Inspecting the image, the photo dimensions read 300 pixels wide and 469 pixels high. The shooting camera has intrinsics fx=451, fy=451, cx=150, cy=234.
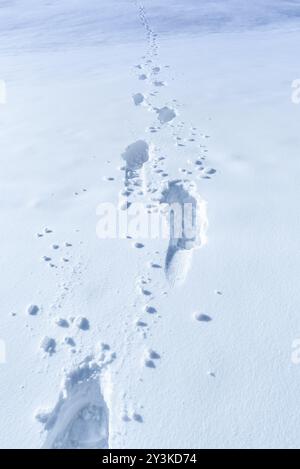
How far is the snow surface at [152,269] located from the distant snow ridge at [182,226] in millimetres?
16

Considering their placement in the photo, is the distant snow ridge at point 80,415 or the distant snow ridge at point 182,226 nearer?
the distant snow ridge at point 80,415

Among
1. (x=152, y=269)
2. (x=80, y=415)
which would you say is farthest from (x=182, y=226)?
(x=80, y=415)

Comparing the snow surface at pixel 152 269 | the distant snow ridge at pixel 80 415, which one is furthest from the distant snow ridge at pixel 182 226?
the distant snow ridge at pixel 80 415

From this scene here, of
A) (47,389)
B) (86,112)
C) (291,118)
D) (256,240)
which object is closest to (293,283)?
(256,240)

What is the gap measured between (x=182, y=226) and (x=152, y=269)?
0.63 m

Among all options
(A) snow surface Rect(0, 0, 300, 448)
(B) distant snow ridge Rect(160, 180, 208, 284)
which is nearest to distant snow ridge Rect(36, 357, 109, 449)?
(A) snow surface Rect(0, 0, 300, 448)

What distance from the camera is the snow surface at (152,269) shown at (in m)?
2.64

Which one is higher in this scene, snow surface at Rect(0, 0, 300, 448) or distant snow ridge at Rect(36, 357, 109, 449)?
snow surface at Rect(0, 0, 300, 448)

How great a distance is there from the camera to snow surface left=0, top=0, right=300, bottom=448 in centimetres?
264

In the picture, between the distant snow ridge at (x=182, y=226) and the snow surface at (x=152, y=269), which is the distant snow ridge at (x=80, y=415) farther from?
the distant snow ridge at (x=182, y=226)

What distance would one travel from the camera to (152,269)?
11.7 feet

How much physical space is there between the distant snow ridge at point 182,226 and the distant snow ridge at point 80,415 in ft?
3.29

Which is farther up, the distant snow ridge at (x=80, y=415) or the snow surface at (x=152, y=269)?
the snow surface at (x=152, y=269)

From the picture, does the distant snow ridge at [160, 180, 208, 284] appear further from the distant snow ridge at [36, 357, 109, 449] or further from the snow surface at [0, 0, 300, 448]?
the distant snow ridge at [36, 357, 109, 449]
